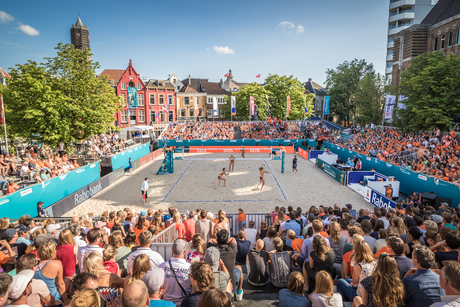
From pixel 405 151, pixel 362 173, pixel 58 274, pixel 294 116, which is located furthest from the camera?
pixel 294 116

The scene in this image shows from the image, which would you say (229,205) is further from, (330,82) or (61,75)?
(330,82)

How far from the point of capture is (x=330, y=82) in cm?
5359

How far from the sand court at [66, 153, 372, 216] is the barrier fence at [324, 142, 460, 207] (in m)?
3.18

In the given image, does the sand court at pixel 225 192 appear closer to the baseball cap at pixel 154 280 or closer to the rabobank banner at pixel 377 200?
the rabobank banner at pixel 377 200

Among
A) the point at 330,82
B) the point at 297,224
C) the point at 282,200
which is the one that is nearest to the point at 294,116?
the point at 330,82

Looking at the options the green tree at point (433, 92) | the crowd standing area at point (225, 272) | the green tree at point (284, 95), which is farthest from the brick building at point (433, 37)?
the crowd standing area at point (225, 272)

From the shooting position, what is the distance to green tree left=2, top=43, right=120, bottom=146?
18406 mm

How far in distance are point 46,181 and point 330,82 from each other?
52.4 meters

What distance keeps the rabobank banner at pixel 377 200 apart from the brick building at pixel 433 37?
16.1 m

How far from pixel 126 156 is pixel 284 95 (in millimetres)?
34028

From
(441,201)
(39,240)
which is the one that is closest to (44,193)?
(39,240)

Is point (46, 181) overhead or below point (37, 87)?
below

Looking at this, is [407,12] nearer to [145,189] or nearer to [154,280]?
[145,189]

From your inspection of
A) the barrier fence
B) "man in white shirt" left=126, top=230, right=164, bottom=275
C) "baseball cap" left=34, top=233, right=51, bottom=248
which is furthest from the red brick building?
"man in white shirt" left=126, top=230, right=164, bottom=275
